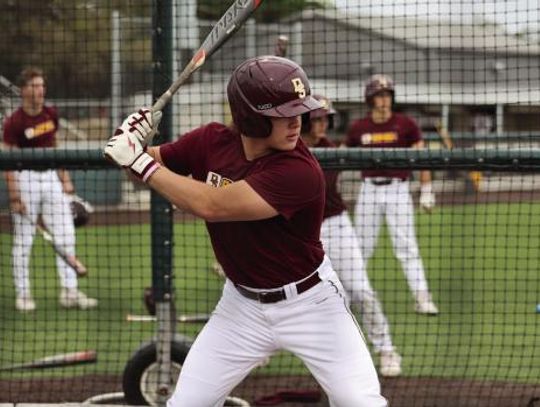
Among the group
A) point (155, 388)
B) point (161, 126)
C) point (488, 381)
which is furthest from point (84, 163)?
point (488, 381)

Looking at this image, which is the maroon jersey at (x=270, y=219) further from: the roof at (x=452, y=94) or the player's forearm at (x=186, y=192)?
the roof at (x=452, y=94)

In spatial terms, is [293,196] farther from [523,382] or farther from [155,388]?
[523,382]

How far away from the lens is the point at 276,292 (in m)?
3.71

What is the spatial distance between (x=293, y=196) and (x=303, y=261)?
0.34 m

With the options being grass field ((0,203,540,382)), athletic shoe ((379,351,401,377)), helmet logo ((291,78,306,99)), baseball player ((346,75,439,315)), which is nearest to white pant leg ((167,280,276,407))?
helmet logo ((291,78,306,99))

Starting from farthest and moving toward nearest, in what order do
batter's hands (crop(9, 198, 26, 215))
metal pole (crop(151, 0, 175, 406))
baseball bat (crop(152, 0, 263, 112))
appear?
batter's hands (crop(9, 198, 26, 215))
metal pole (crop(151, 0, 175, 406))
baseball bat (crop(152, 0, 263, 112))

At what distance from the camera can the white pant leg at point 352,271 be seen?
5863 millimetres

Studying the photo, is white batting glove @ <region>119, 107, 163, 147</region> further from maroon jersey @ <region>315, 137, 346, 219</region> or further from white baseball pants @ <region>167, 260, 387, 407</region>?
maroon jersey @ <region>315, 137, 346, 219</region>

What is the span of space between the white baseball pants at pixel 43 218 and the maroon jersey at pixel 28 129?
265mm

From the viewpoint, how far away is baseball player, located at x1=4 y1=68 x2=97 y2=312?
7043mm

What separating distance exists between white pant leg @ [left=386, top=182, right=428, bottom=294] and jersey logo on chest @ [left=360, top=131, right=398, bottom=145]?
1.37 feet

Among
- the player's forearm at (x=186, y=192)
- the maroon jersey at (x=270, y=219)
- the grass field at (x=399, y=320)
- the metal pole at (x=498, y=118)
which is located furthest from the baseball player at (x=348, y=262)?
the metal pole at (x=498, y=118)

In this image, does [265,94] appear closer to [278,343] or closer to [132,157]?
[132,157]

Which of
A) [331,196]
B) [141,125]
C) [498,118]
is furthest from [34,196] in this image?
[498,118]
